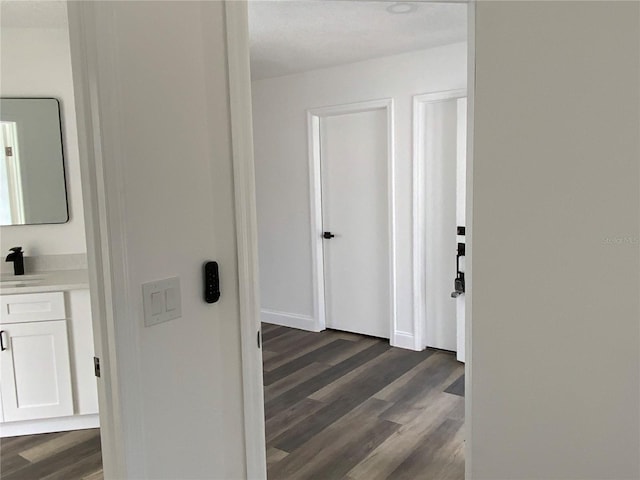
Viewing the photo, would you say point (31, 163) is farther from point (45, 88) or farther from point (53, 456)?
point (53, 456)

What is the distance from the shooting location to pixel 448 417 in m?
2.97

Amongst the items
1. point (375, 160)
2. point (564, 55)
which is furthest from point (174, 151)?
point (375, 160)

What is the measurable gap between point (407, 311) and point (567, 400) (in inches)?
90.2

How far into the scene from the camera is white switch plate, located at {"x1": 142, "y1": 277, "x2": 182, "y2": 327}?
1.38 meters

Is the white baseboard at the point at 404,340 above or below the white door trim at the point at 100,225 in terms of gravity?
below

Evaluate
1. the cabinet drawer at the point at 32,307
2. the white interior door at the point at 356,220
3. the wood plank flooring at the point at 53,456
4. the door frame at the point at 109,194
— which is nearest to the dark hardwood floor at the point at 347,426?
the wood plank flooring at the point at 53,456

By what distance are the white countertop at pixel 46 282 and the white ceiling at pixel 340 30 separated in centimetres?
176

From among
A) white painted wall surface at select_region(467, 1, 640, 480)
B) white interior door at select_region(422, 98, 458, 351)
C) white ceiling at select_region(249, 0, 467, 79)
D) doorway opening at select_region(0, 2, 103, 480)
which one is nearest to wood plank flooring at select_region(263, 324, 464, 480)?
white interior door at select_region(422, 98, 458, 351)

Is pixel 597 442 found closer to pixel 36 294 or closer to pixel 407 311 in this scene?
pixel 407 311

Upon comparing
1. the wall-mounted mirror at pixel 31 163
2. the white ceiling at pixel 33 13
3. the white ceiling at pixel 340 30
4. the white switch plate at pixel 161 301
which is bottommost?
the white switch plate at pixel 161 301

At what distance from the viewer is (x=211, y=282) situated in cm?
155

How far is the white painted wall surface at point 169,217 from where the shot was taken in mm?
1281

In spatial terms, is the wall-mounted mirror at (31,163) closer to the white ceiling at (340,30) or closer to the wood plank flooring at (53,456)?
the wood plank flooring at (53,456)

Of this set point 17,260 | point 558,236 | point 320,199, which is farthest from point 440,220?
point 17,260
